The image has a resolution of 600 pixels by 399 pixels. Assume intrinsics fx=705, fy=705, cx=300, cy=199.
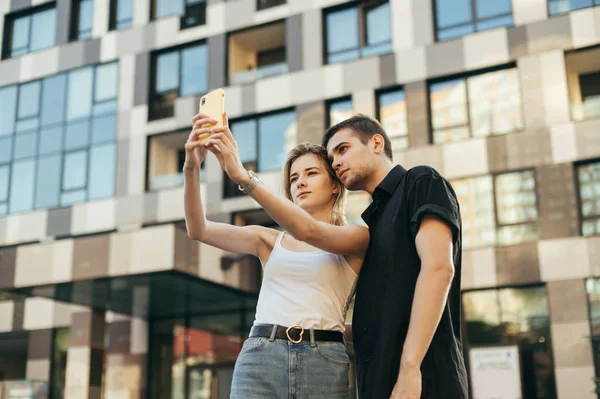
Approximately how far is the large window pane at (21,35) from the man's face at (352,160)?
25190 mm

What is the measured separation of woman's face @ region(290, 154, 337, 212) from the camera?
148 inches

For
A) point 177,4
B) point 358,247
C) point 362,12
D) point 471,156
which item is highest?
point 177,4

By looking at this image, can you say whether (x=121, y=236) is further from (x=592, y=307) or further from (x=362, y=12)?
(x=592, y=307)

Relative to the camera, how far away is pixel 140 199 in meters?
22.1

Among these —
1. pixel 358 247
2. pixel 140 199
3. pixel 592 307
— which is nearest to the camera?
pixel 358 247

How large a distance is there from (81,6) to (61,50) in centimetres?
198

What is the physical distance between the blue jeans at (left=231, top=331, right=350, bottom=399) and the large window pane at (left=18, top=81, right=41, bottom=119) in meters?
23.3

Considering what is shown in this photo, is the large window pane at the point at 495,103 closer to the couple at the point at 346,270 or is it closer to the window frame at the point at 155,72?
the window frame at the point at 155,72

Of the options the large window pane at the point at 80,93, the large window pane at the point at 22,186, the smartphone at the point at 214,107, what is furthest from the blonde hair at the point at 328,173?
the large window pane at the point at 22,186

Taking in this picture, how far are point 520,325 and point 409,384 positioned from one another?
50.3 feet


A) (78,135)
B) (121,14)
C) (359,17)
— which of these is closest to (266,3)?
(359,17)

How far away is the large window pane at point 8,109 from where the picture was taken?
25.0 m

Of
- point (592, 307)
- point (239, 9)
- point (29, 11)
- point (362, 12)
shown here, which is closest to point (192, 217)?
point (592, 307)

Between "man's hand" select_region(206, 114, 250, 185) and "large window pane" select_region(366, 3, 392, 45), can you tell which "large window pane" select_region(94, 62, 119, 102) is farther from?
"man's hand" select_region(206, 114, 250, 185)
